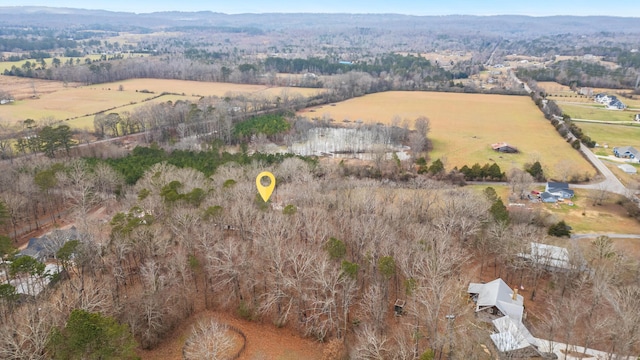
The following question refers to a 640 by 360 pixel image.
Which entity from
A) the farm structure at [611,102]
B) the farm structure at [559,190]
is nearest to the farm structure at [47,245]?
the farm structure at [559,190]

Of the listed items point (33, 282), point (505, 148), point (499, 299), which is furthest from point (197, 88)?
point (499, 299)

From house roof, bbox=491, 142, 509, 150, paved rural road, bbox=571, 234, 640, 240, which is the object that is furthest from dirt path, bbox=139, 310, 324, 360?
house roof, bbox=491, 142, 509, 150

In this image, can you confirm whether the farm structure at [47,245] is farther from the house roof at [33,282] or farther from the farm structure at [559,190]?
the farm structure at [559,190]

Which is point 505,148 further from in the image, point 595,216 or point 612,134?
point 612,134

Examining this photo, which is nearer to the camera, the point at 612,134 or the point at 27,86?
the point at 612,134

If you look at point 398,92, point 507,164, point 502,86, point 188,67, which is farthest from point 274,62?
point 507,164

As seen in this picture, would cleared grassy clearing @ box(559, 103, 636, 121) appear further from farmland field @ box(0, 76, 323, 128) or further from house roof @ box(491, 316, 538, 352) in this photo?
house roof @ box(491, 316, 538, 352)
